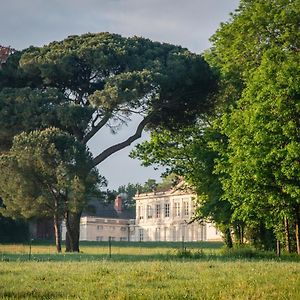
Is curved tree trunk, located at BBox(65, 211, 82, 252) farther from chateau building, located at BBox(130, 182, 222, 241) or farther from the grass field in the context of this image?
chateau building, located at BBox(130, 182, 222, 241)

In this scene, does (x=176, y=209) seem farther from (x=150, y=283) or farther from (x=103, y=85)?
(x=150, y=283)

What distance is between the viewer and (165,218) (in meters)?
130

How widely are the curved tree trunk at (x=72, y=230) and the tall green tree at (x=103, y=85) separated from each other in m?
0.10

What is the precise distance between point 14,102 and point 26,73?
415cm

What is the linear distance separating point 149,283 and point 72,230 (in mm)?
27448

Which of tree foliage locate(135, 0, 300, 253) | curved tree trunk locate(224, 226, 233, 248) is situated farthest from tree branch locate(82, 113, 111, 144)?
curved tree trunk locate(224, 226, 233, 248)

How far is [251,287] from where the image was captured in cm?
1641

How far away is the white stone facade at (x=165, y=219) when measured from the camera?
124188 mm

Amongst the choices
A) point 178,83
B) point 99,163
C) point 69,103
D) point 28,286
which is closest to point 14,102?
point 69,103

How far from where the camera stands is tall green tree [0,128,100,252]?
132 feet

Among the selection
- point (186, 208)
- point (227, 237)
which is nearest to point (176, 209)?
point (186, 208)

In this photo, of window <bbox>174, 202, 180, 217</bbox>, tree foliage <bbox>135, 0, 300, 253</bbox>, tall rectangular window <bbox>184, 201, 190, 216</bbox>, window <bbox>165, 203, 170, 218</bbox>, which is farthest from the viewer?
window <bbox>165, 203, 170, 218</bbox>

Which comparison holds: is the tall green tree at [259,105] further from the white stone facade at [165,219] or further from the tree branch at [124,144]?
the white stone facade at [165,219]

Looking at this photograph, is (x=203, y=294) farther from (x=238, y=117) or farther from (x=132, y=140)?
(x=132, y=140)
